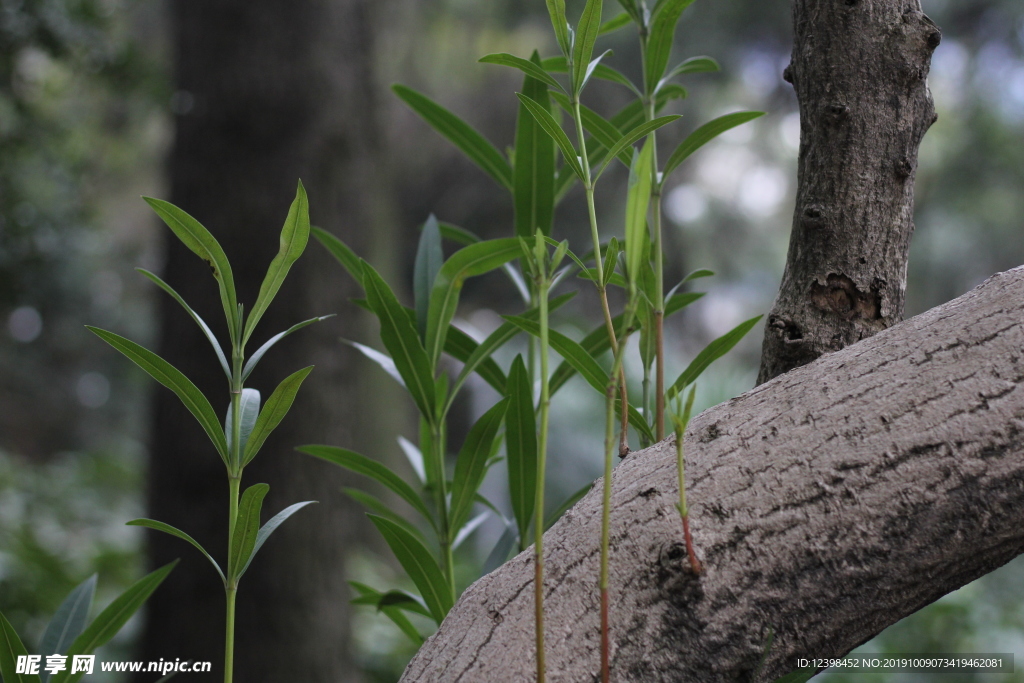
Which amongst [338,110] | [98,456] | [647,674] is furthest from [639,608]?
[98,456]

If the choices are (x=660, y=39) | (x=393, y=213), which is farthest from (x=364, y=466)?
(x=393, y=213)

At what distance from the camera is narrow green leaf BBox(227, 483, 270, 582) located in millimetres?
437

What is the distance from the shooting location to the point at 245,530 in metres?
0.45

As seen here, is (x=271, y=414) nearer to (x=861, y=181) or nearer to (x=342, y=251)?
(x=342, y=251)

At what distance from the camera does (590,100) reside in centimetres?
559

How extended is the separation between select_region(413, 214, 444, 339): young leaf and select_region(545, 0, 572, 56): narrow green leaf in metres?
0.23

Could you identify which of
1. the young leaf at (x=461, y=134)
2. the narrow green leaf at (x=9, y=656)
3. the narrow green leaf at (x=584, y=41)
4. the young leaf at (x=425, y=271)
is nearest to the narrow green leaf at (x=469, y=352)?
the young leaf at (x=425, y=271)

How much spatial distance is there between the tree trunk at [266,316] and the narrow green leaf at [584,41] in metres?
1.17

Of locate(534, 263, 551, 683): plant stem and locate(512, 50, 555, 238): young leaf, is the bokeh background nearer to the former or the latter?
locate(512, 50, 555, 238): young leaf

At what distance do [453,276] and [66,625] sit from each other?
43 centimetres

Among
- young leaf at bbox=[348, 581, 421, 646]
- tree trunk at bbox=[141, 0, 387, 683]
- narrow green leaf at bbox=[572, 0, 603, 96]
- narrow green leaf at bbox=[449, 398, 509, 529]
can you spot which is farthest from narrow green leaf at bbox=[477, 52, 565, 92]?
tree trunk at bbox=[141, 0, 387, 683]

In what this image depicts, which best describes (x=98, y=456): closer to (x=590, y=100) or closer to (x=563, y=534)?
(x=590, y=100)

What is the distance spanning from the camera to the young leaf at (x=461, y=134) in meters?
0.66

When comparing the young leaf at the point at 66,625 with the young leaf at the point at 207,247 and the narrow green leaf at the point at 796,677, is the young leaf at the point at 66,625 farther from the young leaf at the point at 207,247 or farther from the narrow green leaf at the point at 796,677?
the narrow green leaf at the point at 796,677
